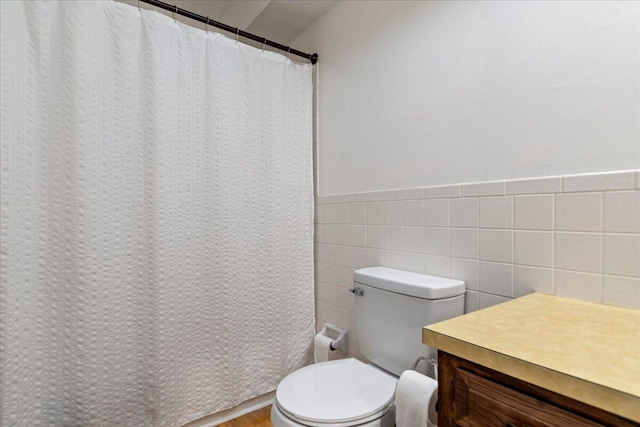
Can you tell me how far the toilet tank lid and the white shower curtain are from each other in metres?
0.61

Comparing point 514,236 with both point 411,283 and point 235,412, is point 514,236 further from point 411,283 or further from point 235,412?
point 235,412

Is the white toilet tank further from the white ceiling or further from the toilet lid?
the white ceiling

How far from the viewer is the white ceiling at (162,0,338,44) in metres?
1.74

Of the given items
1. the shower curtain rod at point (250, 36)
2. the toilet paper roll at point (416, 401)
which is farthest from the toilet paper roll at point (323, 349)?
the shower curtain rod at point (250, 36)

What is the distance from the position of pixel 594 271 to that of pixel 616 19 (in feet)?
2.19

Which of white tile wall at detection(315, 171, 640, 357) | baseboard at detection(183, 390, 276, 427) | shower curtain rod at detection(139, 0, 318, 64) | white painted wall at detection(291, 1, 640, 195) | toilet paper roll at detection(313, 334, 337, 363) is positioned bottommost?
baseboard at detection(183, 390, 276, 427)

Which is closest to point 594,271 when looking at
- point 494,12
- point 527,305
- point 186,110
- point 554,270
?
point 554,270

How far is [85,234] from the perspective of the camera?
1236 millimetres

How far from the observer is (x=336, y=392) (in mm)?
1093

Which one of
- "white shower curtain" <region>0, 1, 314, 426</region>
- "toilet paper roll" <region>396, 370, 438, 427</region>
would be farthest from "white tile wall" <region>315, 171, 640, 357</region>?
"white shower curtain" <region>0, 1, 314, 426</region>

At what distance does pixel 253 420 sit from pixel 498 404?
1414 millimetres

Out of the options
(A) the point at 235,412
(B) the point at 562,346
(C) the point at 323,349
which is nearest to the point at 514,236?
(B) the point at 562,346

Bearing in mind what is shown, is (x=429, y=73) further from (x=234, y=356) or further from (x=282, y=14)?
(x=234, y=356)

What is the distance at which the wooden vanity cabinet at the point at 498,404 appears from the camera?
481 millimetres
